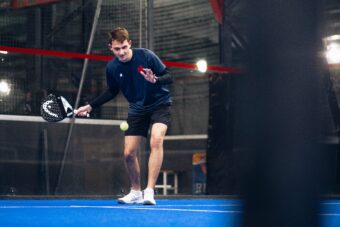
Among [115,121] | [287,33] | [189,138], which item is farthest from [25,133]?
[287,33]

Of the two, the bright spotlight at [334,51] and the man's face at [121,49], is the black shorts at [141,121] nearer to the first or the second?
the man's face at [121,49]

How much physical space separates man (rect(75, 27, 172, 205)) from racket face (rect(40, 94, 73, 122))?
0.42 metres

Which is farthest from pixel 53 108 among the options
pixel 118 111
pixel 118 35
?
pixel 118 111

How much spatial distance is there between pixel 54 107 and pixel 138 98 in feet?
2.72

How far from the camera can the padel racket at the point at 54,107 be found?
5738 mm

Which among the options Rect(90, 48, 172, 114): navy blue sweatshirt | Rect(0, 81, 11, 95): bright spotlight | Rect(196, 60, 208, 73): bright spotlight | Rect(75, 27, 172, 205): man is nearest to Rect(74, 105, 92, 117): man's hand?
Rect(75, 27, 172, 205): man

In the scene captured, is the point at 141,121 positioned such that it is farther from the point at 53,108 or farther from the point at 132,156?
the point at 53,108

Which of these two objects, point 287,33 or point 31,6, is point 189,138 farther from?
point 287,33

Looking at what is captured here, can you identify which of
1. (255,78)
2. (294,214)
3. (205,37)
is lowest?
(294,214)

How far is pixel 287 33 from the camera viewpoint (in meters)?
0.83

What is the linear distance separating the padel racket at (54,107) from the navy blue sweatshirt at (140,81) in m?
0.54

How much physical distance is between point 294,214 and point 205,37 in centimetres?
753

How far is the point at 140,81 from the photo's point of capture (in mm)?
5340

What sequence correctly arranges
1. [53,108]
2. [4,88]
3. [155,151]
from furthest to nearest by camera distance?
[4,88] < [53,108] < [155,151]
